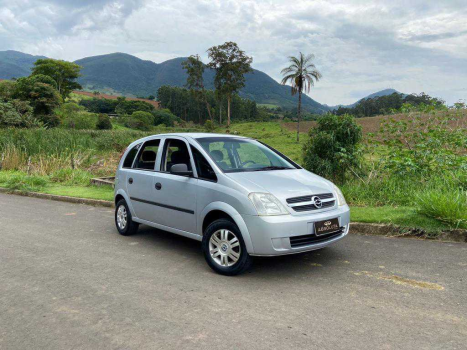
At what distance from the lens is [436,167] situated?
8.65 metres

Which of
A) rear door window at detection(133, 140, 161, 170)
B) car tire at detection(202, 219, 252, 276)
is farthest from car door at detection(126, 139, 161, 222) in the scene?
car tire at detection(202, 219, 252, 276)

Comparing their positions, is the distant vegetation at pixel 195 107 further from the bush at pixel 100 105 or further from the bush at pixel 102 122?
the bush at pixel 102 122

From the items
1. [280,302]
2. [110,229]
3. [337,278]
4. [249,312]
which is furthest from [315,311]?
[110,229]

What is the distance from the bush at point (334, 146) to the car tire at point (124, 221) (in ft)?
Result: 17.9

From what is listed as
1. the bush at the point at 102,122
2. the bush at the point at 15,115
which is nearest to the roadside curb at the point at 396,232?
the bush at the point at 15,115

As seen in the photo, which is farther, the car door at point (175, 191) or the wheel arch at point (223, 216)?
the car door at point (175, 191)

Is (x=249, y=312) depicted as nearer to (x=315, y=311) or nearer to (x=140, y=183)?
(x=315, y=311)

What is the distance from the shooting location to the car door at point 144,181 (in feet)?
20.2

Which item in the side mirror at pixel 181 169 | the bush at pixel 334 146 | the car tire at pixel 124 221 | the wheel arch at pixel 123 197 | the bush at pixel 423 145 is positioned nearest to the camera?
the side mirror at pixel 181 169

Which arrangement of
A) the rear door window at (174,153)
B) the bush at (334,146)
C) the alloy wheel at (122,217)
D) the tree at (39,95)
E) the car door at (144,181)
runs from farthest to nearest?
1. the tree at (39,95)
2. the bush at (334,146)
3. the alloy wheel at (122,217)
4. the car door at (144,181)
5. the rear door window at (174,153)

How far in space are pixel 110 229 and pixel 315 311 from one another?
5.09 m

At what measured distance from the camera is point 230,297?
411 cm

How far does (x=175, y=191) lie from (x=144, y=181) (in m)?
0.95

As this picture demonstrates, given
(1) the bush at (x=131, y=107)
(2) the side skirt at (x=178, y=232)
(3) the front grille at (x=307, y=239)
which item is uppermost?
(1) the bush at (x=131, y=107)
